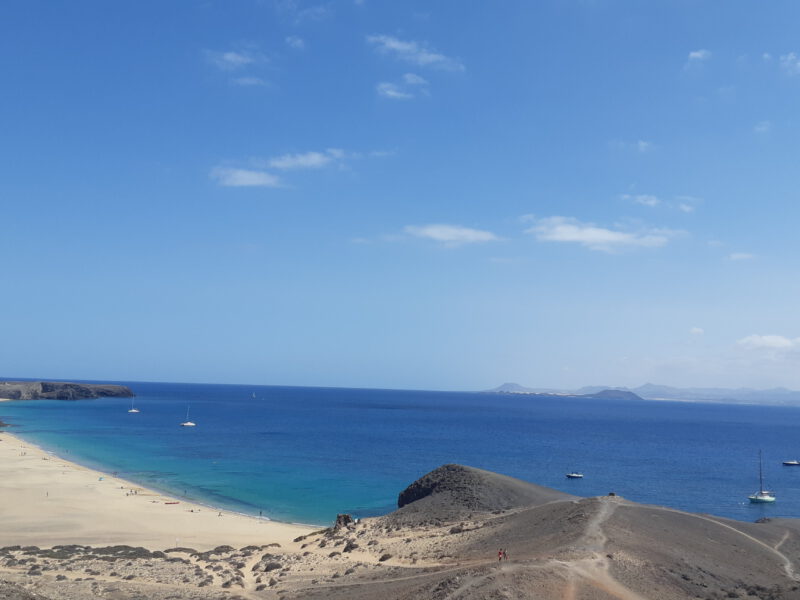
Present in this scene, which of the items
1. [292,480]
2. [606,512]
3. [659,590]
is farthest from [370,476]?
[659,590]

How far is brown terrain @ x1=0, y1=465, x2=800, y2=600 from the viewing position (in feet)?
86.4

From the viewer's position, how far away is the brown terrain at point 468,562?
2633 centimetres

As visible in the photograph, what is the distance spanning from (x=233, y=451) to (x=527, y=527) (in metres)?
77.9

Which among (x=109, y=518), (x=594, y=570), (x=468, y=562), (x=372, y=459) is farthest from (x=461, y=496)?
(x=372, y=459)

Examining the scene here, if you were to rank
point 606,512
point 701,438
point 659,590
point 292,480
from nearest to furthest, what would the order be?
point 659,590 < point 606,512 < point 292,480 < point 701,438

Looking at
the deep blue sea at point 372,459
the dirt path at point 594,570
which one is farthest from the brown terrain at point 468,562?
the deep blue sea at point 372,459

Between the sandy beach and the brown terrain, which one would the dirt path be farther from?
the sandy beach

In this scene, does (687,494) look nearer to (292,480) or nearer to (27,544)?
(292,480)

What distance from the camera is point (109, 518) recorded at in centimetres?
5491

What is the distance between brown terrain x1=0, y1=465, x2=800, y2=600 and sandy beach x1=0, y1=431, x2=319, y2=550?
482 centimetres

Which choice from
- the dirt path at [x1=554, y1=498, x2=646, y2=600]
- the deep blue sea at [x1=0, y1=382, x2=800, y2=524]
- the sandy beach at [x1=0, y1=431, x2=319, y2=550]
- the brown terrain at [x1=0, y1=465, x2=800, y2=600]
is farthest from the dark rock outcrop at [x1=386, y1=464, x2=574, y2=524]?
the dirt path at [x1=554, y1=498, x2=646, y2=600]

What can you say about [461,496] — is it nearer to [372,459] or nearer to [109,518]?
[109,518]

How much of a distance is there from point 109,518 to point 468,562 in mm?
37039

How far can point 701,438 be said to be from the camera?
523ft
